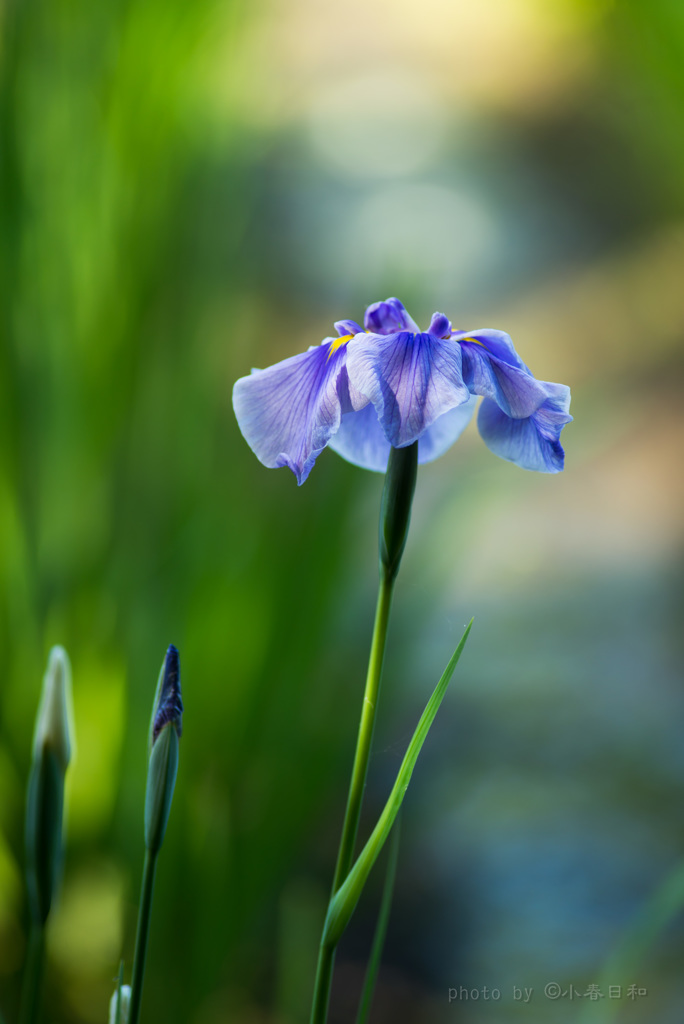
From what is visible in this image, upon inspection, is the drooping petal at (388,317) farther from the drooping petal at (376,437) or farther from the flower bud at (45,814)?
the flower bud at (45,814)

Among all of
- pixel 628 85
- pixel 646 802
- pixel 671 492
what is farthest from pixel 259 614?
pixel 628 85

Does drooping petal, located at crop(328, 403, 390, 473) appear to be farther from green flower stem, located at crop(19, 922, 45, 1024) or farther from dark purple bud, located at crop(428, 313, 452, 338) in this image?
green flower stem, located at crop(19, 922, 45, 1024)

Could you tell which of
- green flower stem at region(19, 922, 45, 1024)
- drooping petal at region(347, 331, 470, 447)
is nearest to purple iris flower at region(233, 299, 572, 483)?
drooping petal at region(347, 331, 470, 447)

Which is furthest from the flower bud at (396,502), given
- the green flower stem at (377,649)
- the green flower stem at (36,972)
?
the green flower stem at (36,972)

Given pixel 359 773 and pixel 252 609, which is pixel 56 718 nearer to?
pixel 359 773

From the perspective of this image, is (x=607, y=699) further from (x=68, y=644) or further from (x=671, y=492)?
(x=68, y=644)

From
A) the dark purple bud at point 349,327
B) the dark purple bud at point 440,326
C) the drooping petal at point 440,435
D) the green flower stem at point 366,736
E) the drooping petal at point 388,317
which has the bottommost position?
the green flower stem at point 366,736

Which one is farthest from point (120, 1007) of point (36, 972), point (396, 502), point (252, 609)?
point (252, 609)
